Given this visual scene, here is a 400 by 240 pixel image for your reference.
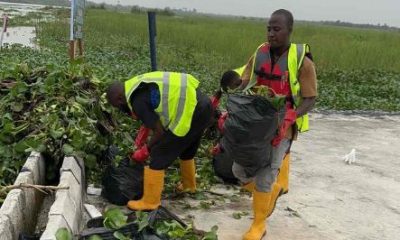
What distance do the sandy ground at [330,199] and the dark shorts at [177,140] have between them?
21.5 inches

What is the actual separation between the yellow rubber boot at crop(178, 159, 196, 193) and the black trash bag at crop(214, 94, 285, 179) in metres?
0.98

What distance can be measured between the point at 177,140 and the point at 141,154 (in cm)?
37

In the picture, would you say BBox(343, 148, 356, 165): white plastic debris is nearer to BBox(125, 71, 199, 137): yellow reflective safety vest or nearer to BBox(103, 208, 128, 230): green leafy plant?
BBox(125, 71, 199, 137): yellow reflective safety vest

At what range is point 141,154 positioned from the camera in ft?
13.4

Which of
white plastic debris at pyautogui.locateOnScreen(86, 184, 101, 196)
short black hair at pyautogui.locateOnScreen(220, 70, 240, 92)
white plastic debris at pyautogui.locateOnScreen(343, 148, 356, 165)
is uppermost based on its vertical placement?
short black hair at pyautogui.locateOnScreen(220, 70, 240, 92)

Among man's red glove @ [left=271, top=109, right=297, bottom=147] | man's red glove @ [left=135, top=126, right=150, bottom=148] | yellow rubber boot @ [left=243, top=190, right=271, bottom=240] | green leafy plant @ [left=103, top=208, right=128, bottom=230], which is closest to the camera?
green leafy plant @ [left=103, top=208, right=128, bottom=230]

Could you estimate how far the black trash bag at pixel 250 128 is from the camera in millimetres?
3379

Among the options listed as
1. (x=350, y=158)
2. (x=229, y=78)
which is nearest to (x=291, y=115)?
(x=229, y=78)

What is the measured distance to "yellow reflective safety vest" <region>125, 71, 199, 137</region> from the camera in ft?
12.4

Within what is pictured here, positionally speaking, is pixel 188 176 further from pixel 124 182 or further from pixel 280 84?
pixel 280 84

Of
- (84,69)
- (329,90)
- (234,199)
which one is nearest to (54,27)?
(329,90)

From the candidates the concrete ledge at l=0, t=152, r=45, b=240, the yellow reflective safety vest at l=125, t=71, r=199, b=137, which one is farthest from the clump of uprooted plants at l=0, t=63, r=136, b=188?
the yellow reflective safety vest at l=125, t=71, r=199, b=137

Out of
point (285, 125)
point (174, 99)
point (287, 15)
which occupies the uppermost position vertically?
point (287, 15)

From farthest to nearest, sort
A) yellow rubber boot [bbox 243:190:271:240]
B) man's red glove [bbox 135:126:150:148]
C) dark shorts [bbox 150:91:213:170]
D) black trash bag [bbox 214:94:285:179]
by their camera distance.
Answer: man's red glove [bbox 135:126:150:148], dark shorts [bbox 150:91:213:170], yellow rubber boot [bbox 243:190:271:240], black trash bag [bbox 214:94:285:179]
